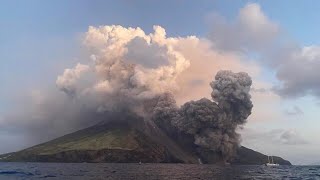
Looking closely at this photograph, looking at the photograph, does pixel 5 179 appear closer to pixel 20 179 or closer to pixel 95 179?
pixel 20 179

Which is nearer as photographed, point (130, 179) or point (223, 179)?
point (130, 179)

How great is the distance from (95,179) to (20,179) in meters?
19.6

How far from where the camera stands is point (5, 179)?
106m

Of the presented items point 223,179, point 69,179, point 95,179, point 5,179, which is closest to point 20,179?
point 5,179

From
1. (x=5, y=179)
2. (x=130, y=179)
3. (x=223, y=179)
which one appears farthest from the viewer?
(x=223, y=179)

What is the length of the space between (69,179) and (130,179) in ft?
55.9

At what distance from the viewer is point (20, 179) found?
10644cm

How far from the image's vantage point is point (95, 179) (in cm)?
10956

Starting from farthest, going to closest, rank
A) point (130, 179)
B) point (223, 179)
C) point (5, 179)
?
1. point (223, 179)
2. point (130, 179)
3. point (5, 179)

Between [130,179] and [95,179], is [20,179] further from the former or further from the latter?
[130,179]

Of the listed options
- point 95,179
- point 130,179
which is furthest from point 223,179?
point 95,179

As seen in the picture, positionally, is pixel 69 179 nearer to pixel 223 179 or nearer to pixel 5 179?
pixel 5 179

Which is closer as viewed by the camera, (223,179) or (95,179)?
(95,179)

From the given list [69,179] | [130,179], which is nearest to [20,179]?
[69,179]
